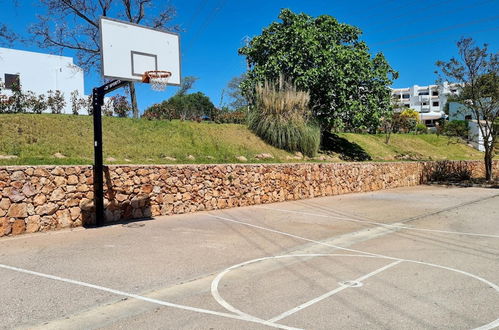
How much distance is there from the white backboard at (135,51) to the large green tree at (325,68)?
10.2 m

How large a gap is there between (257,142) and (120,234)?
35.3 feet

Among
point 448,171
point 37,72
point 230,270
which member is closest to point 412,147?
point 448,171

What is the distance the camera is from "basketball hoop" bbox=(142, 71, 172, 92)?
9621 millimetres

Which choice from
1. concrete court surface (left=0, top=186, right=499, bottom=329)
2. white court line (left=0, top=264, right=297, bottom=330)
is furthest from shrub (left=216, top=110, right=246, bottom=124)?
white court line (left=0, top=264, right=297, bottom=330)

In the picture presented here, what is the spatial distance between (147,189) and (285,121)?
9.65m

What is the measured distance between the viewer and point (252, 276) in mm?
5758

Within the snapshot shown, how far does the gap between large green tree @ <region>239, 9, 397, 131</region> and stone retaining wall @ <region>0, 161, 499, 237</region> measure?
14.5 feet

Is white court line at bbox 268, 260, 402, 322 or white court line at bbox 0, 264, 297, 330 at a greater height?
white court line at bbox 0, 264, 297, 330

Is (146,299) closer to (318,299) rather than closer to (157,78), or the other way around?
(318,299)

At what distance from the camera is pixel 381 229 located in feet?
31.5

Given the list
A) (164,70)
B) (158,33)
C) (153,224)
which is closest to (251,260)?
(153,224)

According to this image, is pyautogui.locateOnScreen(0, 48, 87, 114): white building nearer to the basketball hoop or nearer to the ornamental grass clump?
the ornamental grass clump

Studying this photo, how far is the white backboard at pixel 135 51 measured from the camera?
9094 mm

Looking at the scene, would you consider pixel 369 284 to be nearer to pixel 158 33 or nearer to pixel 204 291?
pixel 204 291
